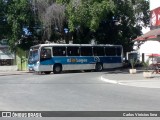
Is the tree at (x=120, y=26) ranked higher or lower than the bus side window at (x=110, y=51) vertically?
higher

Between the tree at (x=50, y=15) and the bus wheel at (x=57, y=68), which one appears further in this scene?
the tree at (x=50, y=15)

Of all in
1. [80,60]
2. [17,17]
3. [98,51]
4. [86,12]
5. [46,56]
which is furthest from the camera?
[17,17]

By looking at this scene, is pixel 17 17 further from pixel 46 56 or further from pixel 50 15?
pixel 46 56

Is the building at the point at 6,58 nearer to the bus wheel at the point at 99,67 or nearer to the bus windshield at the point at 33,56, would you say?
the bus windshield at the point at 33,56

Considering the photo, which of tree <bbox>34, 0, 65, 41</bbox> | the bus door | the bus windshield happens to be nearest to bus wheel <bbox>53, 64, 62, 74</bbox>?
the bus door

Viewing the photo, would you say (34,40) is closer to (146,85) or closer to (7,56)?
(7,56)

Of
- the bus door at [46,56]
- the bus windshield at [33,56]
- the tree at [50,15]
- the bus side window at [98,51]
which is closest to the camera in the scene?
the bus door at [46,56]

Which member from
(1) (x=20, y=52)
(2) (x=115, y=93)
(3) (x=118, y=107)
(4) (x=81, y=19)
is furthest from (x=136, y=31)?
(3) (x=118, y=107)

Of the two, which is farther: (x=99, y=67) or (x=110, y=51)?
(x=110, y=51)

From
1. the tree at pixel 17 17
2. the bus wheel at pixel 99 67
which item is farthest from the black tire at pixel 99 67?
the tree at pixel 17 17

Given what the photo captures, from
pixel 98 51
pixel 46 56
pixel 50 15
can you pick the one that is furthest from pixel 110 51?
pixel 46 56

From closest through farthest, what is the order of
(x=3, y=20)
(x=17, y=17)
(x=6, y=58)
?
1. (x=17, y=17)
2. (x=3, y=20)
3. (x=6, y=58)

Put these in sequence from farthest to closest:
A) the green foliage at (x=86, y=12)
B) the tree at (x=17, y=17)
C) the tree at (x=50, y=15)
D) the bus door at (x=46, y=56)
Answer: the tree at (x=17, y=17) → the tree at (x=50, y=15) → the bus door at (x=46, y=56) → the green foliage at (x=86, y=12)

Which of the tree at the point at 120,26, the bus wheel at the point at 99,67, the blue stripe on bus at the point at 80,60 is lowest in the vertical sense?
the bus wheel at the point at 99,67
